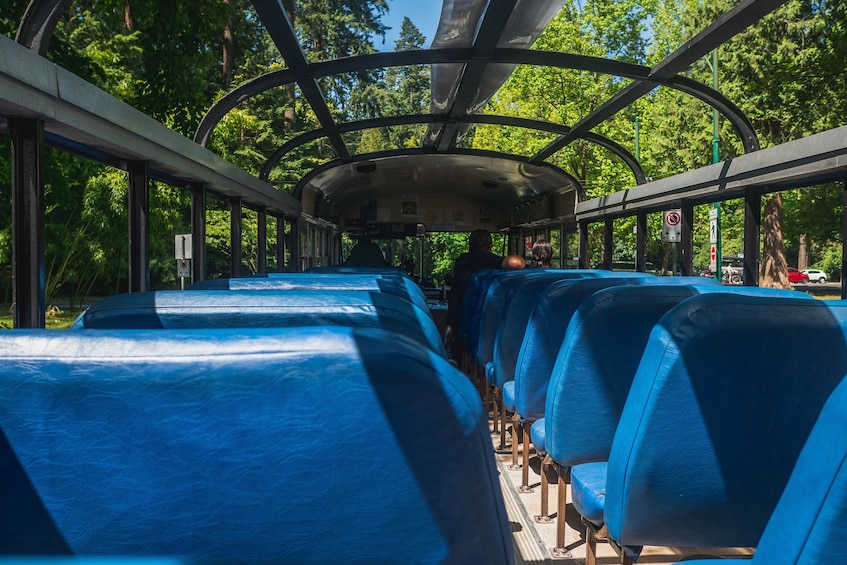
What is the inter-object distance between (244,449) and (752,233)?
16.0 feet

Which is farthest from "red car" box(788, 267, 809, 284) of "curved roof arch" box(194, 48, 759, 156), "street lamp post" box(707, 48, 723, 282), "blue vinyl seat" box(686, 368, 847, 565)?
"blue vinyl seat" box(686, 368, 847, 565)

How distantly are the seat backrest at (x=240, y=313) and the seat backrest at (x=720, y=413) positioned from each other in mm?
595

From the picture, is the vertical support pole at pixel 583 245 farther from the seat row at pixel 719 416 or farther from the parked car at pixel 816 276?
the parked car at pixel 816 276

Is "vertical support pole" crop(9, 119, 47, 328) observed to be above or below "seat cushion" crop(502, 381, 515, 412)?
above

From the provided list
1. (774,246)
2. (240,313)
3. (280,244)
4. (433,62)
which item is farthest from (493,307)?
(774,246)

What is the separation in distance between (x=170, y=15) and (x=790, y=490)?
810 centimetres

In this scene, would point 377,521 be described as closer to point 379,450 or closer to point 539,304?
point 379,450

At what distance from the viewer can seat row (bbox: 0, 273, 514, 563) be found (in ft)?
3.25

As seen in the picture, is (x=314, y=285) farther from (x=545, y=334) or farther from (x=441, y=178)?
(x=441, y=178)

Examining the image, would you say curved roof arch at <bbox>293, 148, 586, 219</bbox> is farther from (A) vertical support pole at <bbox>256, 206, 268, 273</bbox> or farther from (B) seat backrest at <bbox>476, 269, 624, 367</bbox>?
(B) seat backrest at <bbox>476, 269, 624, 367</bbox>

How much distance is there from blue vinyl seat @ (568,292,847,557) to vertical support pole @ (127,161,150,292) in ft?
9.19

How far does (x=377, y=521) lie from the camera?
3.43ft

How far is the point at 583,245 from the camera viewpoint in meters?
9.22

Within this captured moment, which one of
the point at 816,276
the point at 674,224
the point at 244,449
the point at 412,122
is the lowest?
the point at 816,276
